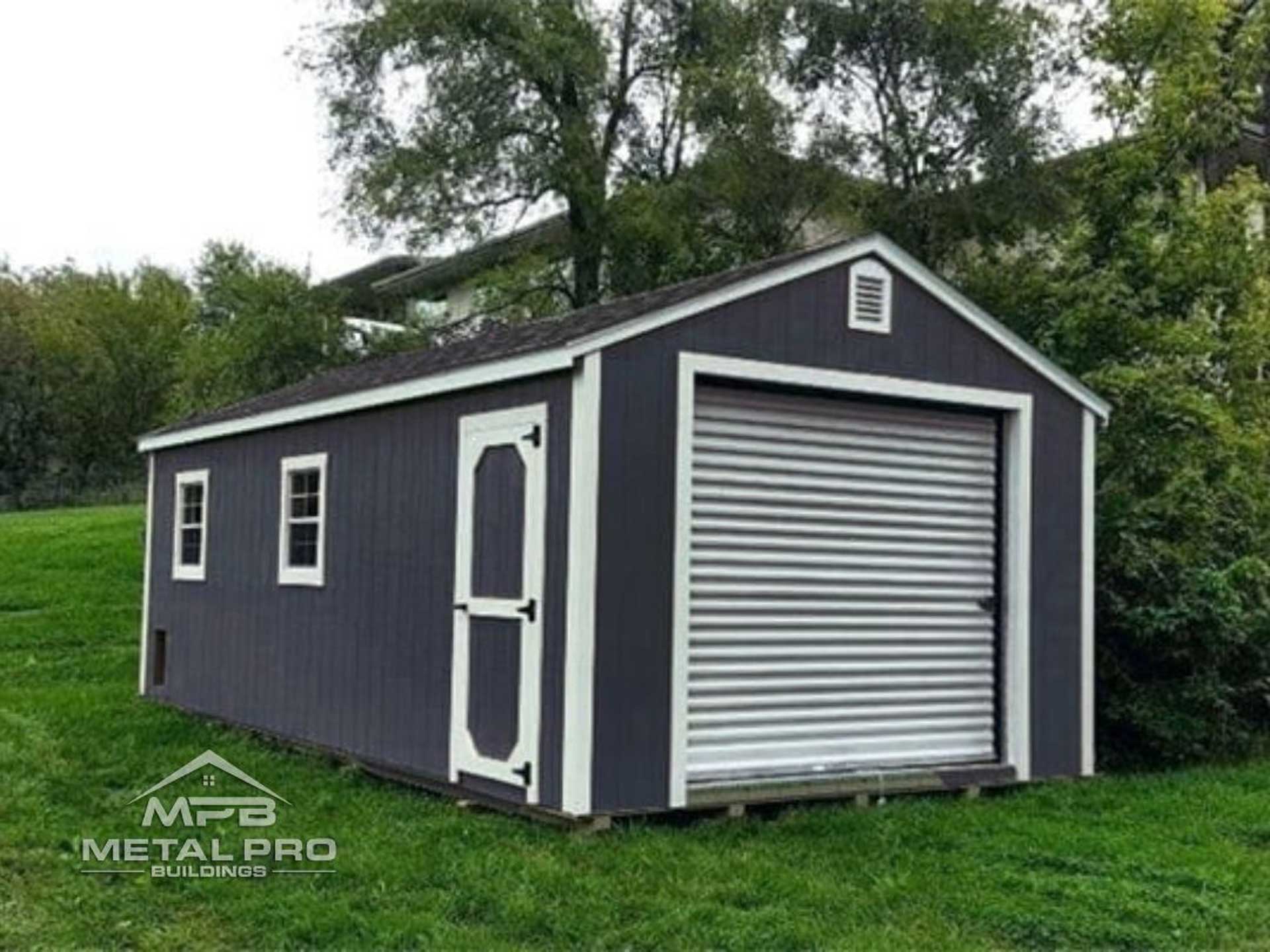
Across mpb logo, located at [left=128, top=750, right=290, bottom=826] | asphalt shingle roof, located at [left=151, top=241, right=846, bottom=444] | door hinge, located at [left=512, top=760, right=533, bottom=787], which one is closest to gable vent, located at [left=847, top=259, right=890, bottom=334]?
asphalt shingle roof, located at [left=151, top=241, right=846, bottom=444]

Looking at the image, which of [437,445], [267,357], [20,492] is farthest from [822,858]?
[20,492]

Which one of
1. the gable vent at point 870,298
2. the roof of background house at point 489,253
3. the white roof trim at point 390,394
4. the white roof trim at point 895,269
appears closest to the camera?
the white roof trim at point 895,269

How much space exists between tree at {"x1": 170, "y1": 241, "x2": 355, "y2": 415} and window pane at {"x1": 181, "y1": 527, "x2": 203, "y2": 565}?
187 inches

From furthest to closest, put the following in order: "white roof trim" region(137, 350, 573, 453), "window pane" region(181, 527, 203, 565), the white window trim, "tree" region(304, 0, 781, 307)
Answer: "tree" region(304, 0, 781, 307) < "window pane" region(181, 527, 203, 565) < the white window trim < "white roof trim" region(137, 350, 573, 453)

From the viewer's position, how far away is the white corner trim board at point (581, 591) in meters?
5.70

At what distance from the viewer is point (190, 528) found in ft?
33.4

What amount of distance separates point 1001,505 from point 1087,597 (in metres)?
0.80

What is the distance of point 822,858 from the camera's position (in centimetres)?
545

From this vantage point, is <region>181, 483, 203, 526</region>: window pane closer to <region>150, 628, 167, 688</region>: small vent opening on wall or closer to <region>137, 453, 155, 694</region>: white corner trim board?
<region>137, 453, 155, 694</region>: white corner trim board

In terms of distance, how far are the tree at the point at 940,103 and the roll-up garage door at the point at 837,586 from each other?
22.1 feet

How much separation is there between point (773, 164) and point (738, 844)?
1004cm

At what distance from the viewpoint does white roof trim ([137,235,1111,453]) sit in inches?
234

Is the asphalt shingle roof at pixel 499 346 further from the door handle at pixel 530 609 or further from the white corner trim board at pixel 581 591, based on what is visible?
the door handle at pixel 530 609

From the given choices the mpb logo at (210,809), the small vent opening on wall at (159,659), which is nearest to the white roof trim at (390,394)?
the small vent opening on wall at (159,659)
